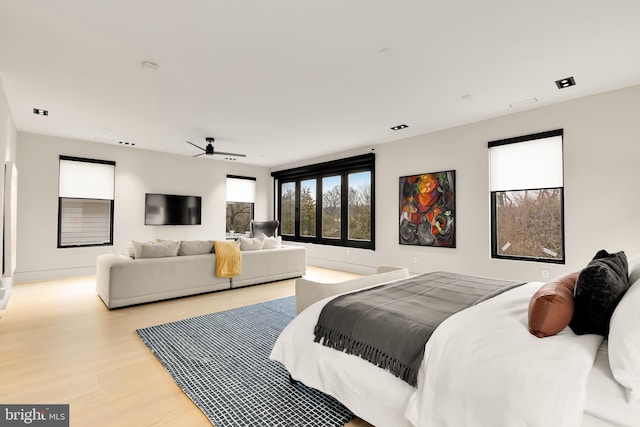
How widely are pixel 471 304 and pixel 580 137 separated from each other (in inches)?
131

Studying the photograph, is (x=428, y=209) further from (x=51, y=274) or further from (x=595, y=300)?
(x=51, y=274)

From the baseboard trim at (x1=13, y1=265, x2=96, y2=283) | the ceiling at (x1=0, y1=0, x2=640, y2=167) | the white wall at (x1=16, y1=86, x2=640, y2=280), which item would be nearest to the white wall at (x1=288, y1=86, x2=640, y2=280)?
the white wall at (x1=16, y1=86, x2=640, y2=280)

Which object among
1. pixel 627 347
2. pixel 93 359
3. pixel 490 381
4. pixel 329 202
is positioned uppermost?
pixel 329 202

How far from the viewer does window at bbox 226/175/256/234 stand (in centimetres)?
849

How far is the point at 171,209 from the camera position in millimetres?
7293

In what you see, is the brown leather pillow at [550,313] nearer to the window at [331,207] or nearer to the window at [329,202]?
the window at [329,202]

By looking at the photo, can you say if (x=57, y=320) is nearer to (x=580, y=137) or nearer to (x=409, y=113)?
(x=409, y=113)

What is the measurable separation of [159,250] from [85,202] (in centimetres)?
318

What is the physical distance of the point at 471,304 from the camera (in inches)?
80.4

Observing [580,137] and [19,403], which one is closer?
[19,403]

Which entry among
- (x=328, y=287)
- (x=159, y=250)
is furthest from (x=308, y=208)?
(x=328, y=287)

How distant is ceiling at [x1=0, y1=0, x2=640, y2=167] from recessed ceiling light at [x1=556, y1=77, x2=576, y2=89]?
0.23ft

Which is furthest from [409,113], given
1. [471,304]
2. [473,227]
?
[471,304]

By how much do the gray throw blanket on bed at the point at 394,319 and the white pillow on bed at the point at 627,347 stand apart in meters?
0.69
